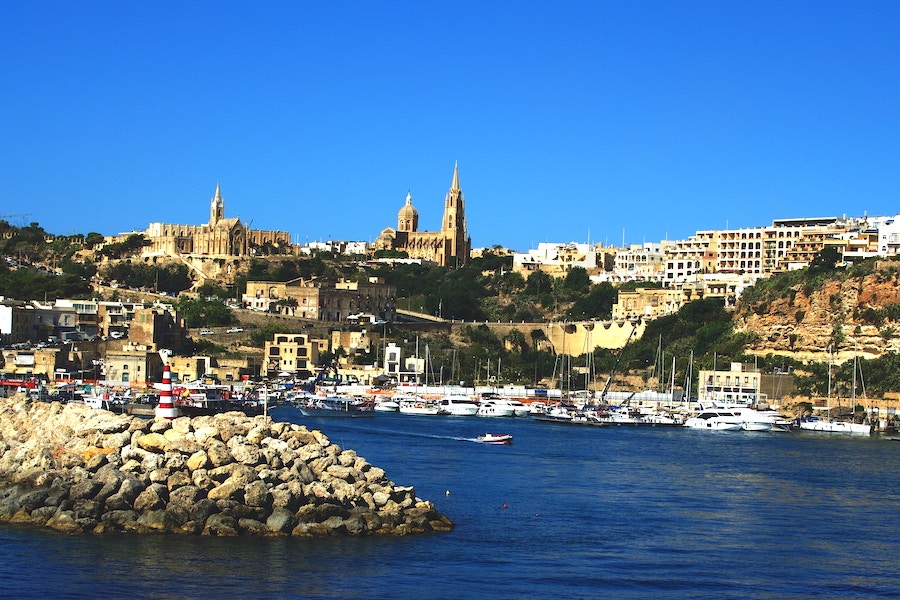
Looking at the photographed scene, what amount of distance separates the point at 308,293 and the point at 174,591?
175 ft

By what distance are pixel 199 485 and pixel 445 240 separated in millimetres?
72476

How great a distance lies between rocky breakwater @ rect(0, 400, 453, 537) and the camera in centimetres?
1981

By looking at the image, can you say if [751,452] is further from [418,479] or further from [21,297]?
[21,297]

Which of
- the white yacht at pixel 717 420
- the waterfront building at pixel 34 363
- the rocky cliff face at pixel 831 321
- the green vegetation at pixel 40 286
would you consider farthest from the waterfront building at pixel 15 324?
the rocky cliff face at pixel 831 321

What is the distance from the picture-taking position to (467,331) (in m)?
67.8

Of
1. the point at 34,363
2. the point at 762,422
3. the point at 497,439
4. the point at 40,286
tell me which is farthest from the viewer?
the point at 40,286

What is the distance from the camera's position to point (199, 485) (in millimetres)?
20312

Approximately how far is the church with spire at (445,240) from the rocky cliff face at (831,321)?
36078 mm

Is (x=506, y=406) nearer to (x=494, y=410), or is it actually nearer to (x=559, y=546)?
(x=494, y=410)

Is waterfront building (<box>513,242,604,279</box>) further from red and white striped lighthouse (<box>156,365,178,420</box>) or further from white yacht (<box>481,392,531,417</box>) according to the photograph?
red and white striped lighthouse (<box>156,365,178,420</box>)

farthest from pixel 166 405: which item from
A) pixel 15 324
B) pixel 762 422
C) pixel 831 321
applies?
pixel 15 324

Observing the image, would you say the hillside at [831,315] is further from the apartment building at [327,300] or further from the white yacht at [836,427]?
the apartment building at [327,300]

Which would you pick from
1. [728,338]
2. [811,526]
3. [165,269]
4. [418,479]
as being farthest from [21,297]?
[811,526]

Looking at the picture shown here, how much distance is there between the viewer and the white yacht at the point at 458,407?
1955 inches
